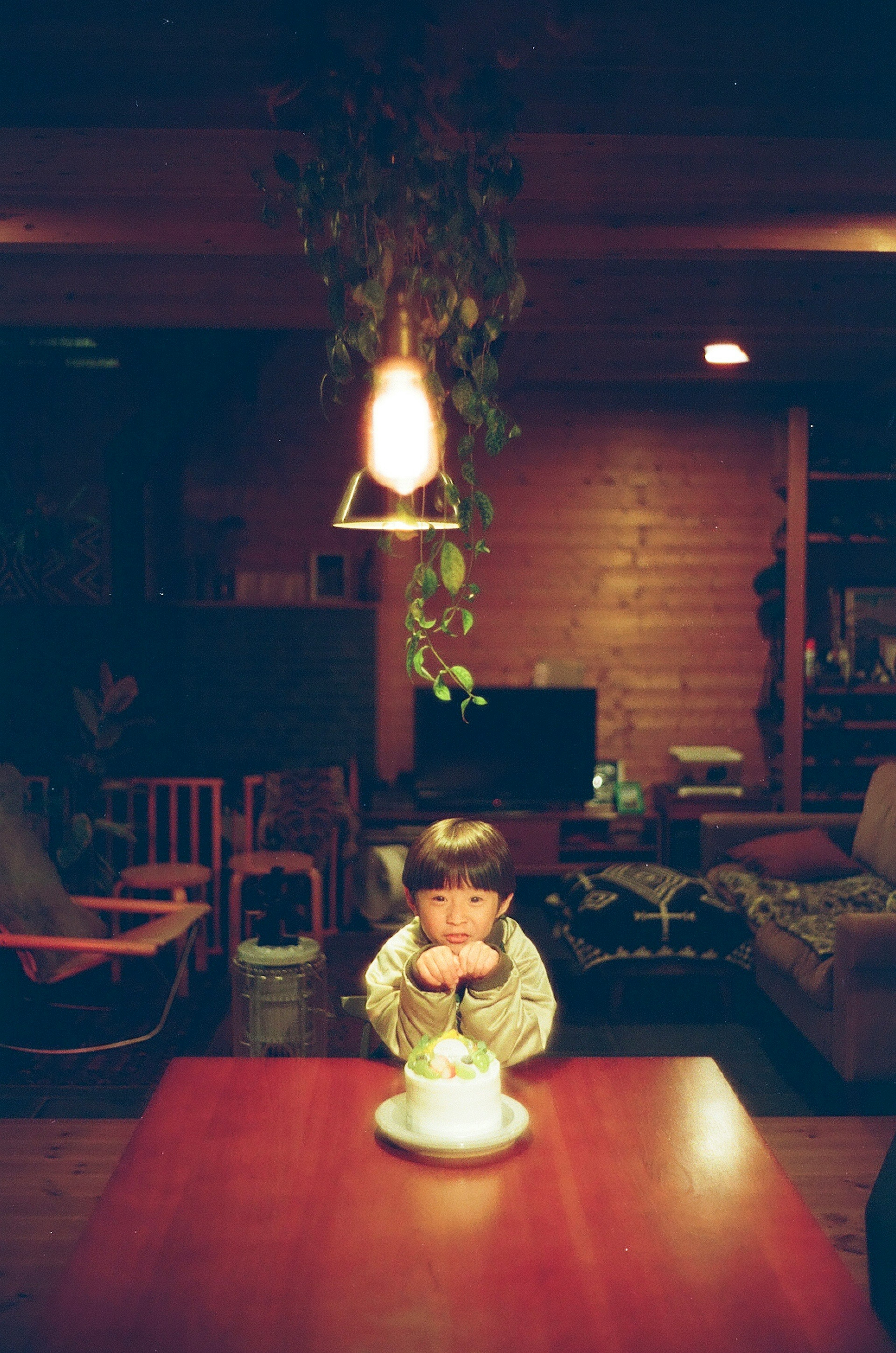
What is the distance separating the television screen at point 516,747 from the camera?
256 inches

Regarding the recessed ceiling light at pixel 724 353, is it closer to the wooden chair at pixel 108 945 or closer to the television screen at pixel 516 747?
the television screen at pixel 516 747

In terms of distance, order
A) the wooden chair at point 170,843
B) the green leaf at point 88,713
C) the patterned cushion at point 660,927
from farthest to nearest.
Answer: the green leaf at point 88,713 → the wooden chair at point 170,843 → the patterned cushion at point 660,927

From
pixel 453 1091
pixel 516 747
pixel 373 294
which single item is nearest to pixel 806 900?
pixel 516 747

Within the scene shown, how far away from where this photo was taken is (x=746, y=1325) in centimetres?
120

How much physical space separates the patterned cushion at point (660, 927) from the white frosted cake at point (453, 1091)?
2995 millimetres

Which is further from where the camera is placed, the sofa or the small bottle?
the small bottle

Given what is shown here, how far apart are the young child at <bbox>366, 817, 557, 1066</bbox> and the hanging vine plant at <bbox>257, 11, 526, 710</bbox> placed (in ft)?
0.99

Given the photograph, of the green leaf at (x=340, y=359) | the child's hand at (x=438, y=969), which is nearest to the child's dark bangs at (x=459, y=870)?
the child's hand at (x=438, y=969)

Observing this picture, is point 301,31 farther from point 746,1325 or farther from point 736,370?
point 736,370

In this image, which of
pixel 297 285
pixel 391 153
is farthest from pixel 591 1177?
pixel 297 285

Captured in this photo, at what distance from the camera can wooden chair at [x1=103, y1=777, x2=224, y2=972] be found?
16.1 feet

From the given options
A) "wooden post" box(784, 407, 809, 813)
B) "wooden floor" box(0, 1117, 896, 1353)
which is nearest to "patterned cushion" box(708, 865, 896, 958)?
"wooden floor" box(0, 1117, 896, 1353)

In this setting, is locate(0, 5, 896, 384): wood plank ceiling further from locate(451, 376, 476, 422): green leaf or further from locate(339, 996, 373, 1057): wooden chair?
locate(339, 996, 373, 1057): wooden chair

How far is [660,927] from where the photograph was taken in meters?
4.54
